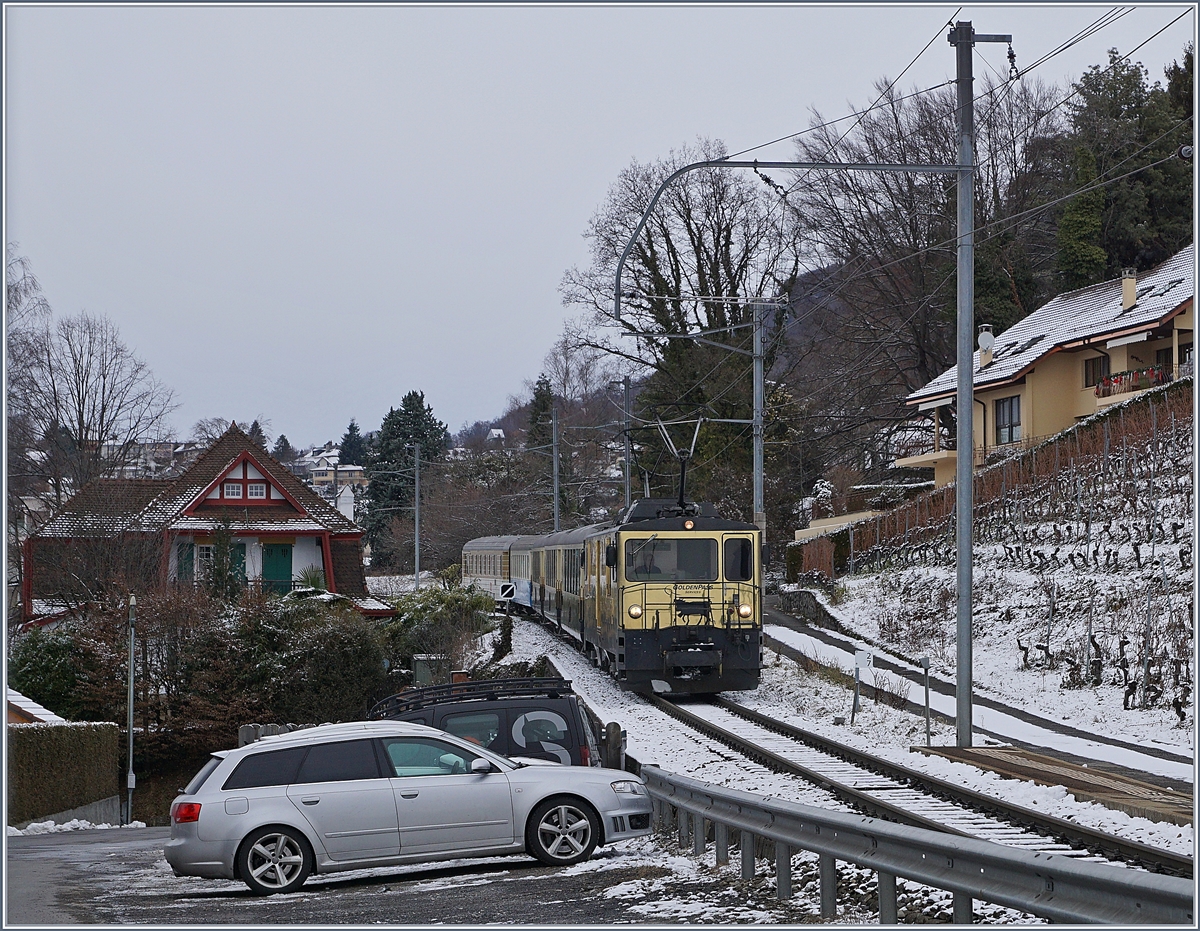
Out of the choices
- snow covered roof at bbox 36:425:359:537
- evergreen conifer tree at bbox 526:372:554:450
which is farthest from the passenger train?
evergreen conifer tree at bbox 526:372:554:450

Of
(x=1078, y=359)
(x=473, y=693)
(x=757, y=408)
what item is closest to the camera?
(x=473, y=693)

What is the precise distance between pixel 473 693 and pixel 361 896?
3902mm

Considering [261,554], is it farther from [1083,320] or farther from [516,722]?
[516,722]

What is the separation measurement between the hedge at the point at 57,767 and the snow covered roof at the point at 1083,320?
1158 inches

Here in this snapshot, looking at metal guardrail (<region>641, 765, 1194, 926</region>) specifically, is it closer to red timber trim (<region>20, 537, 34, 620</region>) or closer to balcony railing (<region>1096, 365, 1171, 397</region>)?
balcony railing (<region>1096, 365, 1171, 397</region>)

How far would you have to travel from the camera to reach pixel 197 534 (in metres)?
42.8

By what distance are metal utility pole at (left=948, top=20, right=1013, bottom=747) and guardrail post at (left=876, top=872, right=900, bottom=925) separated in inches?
342

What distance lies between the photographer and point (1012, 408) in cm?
4484

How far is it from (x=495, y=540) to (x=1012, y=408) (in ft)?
66.2

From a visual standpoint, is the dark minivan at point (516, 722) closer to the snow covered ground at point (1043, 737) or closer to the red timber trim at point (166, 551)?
the snow covered ground at point (1043, 737)

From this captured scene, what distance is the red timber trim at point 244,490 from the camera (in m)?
43.2

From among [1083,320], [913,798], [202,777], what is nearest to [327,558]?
[1083,320]

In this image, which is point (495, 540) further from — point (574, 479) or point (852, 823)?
point (852, 823)

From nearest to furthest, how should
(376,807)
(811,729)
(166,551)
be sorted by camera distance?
(376,807) < (811,729) < (166,551)
